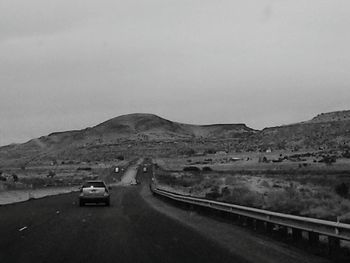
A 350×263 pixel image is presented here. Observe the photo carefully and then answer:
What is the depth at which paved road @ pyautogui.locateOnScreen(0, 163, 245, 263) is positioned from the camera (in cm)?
1498

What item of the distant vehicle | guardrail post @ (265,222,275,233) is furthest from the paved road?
the distant vehicle

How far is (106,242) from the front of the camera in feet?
61.6

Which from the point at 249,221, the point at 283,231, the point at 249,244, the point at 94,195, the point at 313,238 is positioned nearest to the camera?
the point at 313,238

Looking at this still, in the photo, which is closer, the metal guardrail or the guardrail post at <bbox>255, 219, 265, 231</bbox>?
the metal guardrail

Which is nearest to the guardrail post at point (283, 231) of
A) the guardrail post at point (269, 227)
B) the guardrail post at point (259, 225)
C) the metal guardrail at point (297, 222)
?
the metal guardrail at point (297, 222)

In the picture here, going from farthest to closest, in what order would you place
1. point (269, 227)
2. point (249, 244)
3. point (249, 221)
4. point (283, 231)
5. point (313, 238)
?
1. point (249, 221)
2. point (269, 227)
3. point (283, 231)
4. point (249, 244)
5. point (313, 238)

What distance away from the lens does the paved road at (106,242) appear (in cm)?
1498

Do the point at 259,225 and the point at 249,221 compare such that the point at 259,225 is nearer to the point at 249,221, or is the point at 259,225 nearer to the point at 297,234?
the point at 249,221

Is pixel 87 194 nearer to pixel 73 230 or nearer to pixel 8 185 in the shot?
pixel 73 230

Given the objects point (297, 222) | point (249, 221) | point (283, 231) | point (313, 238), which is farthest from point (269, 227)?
point (313, 238)

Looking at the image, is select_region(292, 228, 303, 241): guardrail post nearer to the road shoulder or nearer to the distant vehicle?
the road shoulder

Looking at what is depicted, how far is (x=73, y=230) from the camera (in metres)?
23.0

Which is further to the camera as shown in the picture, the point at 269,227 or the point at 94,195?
the point at 94,195

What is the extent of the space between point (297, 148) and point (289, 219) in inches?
6521
